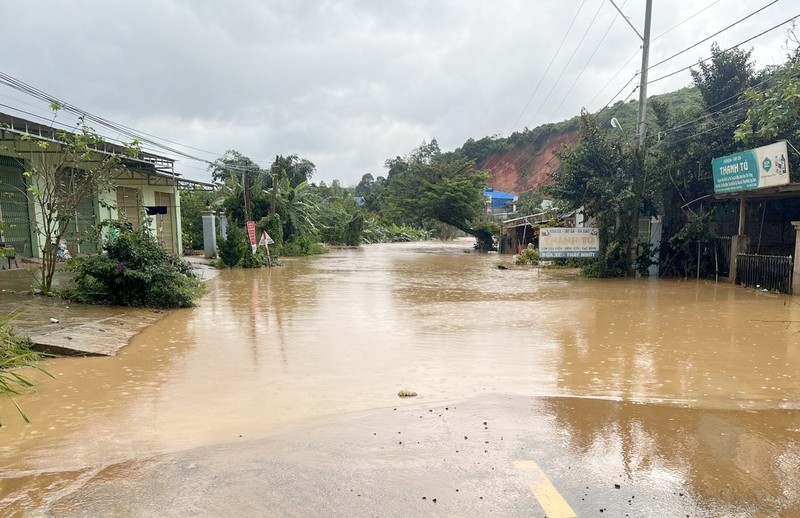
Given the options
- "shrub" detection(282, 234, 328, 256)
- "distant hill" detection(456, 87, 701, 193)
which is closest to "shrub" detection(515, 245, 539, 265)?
"shrub" detection(282, 234, 328, 256)

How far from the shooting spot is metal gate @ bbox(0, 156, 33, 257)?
15867 millimetres

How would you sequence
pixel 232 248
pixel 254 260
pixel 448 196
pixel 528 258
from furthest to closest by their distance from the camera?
1. pixel 448 196
2. pixel 528 258
3. pixel 254 260
4. pixel 232 248

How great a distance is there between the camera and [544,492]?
3379 millimetres

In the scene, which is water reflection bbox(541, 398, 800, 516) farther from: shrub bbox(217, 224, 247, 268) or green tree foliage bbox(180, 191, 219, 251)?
green tree foliage bbox(180, 191, 219, 251)

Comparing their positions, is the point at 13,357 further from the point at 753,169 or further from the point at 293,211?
the point at 293,211

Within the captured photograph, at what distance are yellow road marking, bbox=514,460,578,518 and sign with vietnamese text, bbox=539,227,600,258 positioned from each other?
1629 cm

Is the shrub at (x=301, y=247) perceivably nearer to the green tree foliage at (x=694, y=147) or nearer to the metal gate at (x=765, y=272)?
the green tree foliage at (x=694, y=147)

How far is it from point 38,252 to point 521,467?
1921cm

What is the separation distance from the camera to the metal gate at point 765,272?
13.4 m

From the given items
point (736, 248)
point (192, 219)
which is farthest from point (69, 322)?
point (192, 219)

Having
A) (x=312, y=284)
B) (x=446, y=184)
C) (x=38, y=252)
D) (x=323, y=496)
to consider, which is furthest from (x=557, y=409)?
(x=446, y=184)

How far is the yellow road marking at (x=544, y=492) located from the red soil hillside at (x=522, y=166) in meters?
72.7

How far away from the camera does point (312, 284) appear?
17469mm

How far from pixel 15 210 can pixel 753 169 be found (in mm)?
22363
